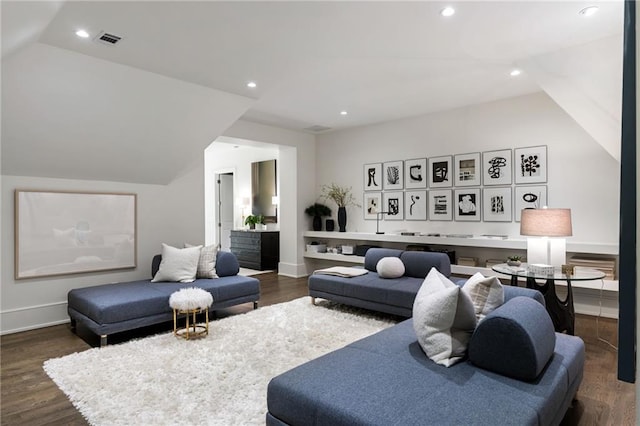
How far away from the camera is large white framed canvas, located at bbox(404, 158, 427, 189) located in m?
5.96

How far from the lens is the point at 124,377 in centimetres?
279

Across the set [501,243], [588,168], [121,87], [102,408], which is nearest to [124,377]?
[102,408]

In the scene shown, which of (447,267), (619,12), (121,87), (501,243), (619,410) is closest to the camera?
(619,410)

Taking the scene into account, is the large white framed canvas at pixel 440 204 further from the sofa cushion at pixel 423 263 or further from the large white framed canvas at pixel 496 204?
the sofa cushion at pixel 423 263

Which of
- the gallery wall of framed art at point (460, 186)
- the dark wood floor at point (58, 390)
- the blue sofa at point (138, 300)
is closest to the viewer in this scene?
the dark wood floor at point (58, 390)

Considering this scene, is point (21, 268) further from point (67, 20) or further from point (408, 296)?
point (408, 296)

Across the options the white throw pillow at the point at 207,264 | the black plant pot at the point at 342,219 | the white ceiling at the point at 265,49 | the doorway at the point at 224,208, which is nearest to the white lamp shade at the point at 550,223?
the white ceiling at the point at 265,49

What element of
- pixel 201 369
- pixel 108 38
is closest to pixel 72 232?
pixel 108 38

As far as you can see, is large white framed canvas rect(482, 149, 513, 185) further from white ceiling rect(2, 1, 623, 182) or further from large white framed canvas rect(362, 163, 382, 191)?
Result: large white framed canvas rect(362, 163, 382, 191)

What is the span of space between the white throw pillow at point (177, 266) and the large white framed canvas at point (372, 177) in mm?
3298

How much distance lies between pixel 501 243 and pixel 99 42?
4.82 metres

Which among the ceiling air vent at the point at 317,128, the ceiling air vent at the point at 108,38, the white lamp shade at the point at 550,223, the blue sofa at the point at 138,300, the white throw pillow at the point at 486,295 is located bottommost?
the blue sofa at the point at 138,300

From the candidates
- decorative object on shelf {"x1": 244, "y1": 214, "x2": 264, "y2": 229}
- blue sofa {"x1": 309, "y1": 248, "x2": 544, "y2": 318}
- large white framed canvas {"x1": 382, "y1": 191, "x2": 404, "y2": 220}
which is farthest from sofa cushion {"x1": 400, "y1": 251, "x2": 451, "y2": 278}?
decorative object on shelf {"x1": 244, "y1": 214, "x2": 264, "y2": 229}

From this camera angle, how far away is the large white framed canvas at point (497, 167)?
510 cm
